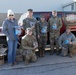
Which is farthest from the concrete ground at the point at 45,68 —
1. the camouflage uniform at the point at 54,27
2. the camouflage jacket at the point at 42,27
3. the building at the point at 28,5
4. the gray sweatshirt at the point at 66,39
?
the building at the point at 28,5

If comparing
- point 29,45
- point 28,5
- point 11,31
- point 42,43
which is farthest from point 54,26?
point 28,5

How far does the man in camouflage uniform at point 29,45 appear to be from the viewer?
655cm

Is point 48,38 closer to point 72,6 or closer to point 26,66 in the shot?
point 26,66

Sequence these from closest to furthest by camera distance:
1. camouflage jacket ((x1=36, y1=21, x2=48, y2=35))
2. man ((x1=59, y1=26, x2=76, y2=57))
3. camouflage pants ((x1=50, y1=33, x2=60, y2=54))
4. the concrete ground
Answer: the concrete ground
camouflage jacket ((x1=36, y1=21, x2=48, y2=35))
man ((x1=59, y1=26, x2=76, y2=57))
camouflage pants ((x1=50, y1=33, x2=60, y2=54))

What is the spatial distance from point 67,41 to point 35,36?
4.05ft

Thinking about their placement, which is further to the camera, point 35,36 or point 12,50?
point 35,36

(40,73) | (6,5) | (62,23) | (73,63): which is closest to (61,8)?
(6,5)

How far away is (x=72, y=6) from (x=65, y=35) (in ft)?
27.2

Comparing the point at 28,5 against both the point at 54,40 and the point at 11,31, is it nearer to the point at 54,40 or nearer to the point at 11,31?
the point at 54,40

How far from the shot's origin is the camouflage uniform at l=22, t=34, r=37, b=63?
21.5 feet

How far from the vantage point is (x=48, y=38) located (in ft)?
25.8

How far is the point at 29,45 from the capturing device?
6699 millimetres

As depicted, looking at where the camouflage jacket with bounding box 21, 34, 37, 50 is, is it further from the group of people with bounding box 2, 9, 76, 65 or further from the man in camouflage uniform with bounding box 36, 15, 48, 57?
the man in camouflage uniform with bounding box 36, 15, 48, 57

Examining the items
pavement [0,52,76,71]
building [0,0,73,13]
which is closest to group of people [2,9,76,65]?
pavement [0,52,76,71]
